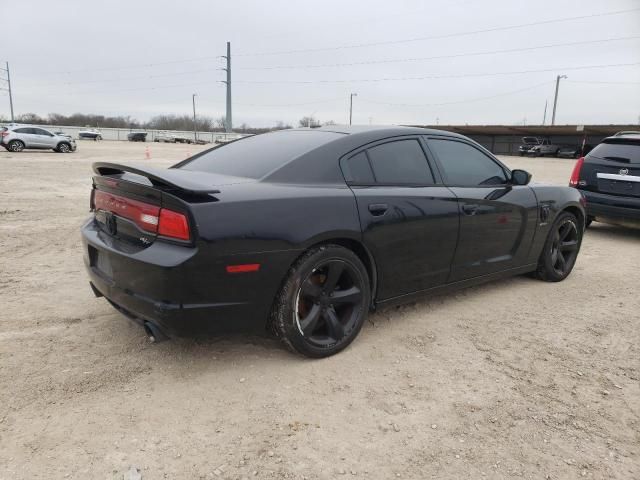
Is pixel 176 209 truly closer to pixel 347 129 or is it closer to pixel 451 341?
pixel 347 129

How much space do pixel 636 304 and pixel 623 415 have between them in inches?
84.0

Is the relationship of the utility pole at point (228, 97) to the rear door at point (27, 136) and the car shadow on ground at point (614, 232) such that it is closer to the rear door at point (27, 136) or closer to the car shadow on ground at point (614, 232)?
the rear door at point (27, 136)

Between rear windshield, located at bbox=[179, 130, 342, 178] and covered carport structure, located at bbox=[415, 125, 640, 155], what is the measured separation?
1612 inches

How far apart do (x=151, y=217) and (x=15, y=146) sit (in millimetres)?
28155

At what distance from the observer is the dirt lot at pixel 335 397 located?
2.10 meters

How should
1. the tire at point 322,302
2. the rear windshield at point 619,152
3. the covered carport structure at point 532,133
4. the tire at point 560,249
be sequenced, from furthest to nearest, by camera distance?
the covered carport structure at point 532,133
the rear windshield at point 619,152
the tire at point 560,249
the tire at point 322,302

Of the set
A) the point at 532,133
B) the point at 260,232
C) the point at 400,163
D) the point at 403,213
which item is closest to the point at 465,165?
the point at 400,163

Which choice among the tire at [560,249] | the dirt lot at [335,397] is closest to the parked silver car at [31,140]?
the dirt lot at [335,397]

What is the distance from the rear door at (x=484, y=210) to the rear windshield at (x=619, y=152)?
3429mm

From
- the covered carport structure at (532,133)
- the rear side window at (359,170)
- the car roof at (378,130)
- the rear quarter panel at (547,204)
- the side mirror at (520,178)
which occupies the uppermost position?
the covered carport structure at (532,133)

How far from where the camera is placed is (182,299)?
2451 millimetres

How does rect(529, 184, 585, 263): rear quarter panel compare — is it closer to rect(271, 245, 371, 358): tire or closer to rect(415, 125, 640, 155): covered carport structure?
rect(271, 245, 371, 358): tire

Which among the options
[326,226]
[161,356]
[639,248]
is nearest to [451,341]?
[326,226]

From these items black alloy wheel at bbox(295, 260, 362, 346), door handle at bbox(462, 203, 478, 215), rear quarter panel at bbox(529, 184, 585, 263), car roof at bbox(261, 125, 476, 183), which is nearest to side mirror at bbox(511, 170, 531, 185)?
rear quarter panel at bbox(529, 184, 585, 263)
